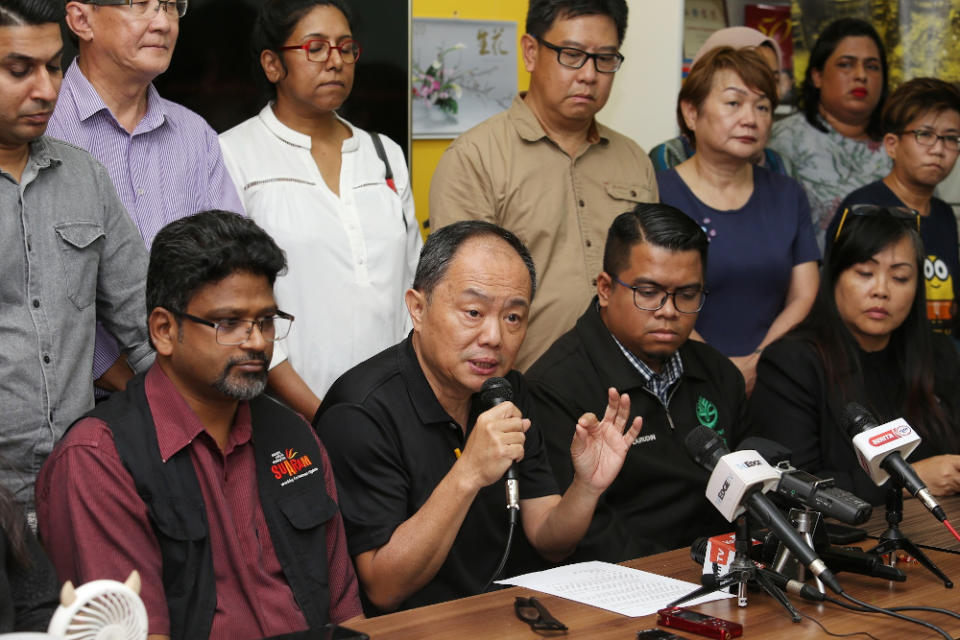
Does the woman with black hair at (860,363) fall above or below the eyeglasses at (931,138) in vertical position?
below

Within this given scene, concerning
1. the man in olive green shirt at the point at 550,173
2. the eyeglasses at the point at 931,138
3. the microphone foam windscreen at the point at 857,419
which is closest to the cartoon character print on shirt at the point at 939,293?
the eyeglasses at the point at 931,138

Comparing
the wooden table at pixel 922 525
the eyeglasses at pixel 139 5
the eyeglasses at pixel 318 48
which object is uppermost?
the eyeglasses at pixel 139 5

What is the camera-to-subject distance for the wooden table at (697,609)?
2.01m

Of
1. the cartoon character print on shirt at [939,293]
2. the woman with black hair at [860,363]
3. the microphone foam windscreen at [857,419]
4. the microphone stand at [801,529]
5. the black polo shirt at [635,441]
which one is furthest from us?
the cartoon character print on shirt at [939,293]

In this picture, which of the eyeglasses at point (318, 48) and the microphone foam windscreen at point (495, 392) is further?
the eyeglasses at point (318, 48)

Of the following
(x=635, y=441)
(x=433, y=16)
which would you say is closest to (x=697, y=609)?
(x=635, y=441)

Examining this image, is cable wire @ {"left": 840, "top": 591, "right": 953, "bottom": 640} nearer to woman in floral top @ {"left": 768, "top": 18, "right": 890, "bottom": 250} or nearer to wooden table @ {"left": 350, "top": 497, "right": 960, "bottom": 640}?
wooden table @ {"left": 350, "top": 497, "right": 960, "bottom": 640}

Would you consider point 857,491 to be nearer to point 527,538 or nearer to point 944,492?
point 944,492

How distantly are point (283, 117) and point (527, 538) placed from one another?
145 cm

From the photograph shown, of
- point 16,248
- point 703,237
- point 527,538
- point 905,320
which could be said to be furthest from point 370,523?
point 905,320

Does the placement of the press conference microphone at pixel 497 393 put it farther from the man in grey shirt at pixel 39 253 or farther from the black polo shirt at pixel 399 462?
the man in grey shirt at pixel 39 253

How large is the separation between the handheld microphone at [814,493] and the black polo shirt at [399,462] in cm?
68

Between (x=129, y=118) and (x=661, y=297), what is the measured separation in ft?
4.89

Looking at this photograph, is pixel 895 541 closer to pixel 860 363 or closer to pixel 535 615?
pixel 535 615
